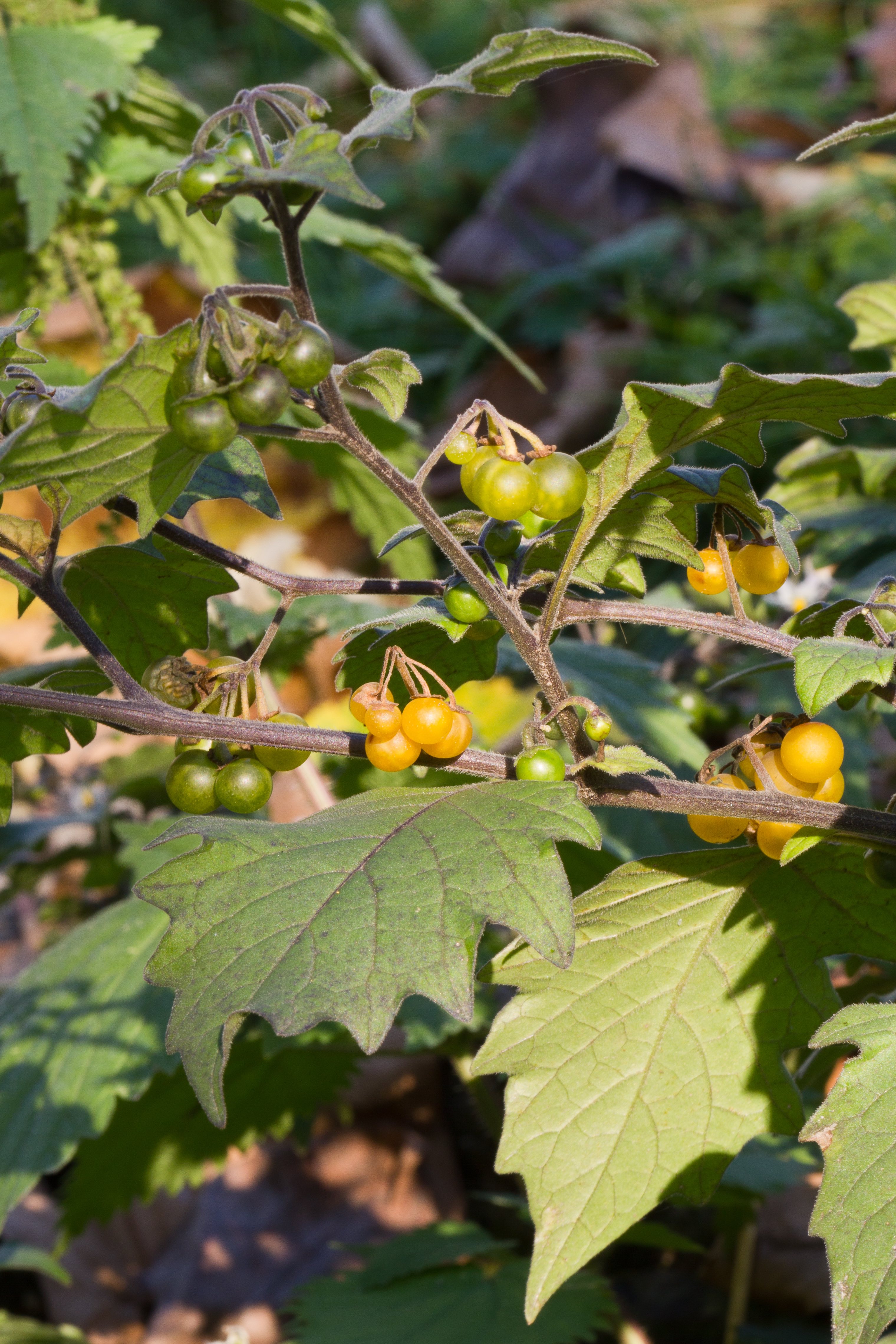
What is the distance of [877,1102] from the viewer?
2.16 feet

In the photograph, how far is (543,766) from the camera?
2.33ft

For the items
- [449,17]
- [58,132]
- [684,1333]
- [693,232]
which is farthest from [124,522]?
[449,17]

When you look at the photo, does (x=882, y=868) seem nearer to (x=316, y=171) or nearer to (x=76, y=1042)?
(x=316, y=171)

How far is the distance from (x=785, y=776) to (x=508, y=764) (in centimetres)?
19

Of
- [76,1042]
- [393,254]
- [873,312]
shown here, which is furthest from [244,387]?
[393,254]

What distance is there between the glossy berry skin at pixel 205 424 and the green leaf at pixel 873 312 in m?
0.92

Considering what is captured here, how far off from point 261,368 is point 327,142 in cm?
11

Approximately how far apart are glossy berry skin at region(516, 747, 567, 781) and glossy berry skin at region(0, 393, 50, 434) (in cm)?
35

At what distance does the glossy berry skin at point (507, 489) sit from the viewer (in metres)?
0.64

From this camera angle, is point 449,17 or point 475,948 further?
point 449,17

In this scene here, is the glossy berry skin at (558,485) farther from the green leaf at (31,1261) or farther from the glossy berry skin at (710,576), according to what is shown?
the green leaf at (31,1261)

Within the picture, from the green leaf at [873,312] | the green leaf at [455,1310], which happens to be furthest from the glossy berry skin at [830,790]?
the green leaf at [455,1310]

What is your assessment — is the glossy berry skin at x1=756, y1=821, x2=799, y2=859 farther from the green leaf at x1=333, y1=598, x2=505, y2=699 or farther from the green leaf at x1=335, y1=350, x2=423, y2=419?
the green leaf at x1=335, y1=350, x2=423, y2=419

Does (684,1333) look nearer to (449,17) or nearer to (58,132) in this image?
(58,132)
